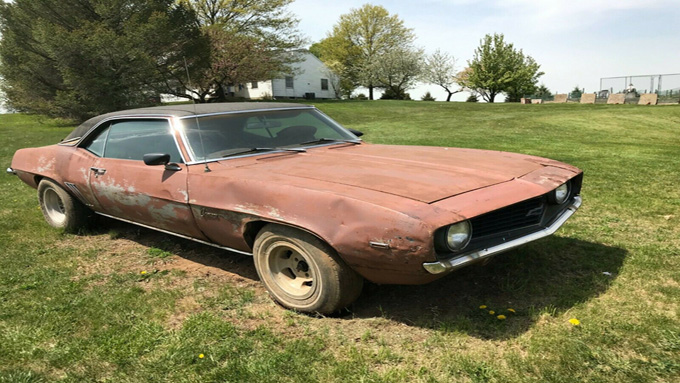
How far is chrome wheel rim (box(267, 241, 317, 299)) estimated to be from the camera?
292 cm

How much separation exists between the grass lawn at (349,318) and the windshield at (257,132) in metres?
1.00

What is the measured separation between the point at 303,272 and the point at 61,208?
342 cm

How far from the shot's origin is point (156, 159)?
3.42 m

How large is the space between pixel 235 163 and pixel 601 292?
266 cm

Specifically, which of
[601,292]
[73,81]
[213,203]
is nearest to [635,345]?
[601,292]

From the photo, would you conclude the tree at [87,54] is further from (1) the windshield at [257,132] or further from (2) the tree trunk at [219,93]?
(1) the windshield at [257,132]

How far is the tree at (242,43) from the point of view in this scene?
29.9 meters

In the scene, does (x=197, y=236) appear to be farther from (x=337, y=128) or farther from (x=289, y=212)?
(x=337, y=128)

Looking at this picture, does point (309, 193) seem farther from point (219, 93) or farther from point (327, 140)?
point (219, 93)

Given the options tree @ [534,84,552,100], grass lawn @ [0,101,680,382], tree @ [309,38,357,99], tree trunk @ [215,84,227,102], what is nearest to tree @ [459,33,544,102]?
tree @ [534,84,552,100]

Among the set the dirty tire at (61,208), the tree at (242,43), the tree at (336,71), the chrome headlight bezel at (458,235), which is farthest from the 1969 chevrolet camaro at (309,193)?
the tree at (336,71)

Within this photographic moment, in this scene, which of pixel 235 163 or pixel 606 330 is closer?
pixel 606 330

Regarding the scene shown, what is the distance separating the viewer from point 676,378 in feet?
6.99

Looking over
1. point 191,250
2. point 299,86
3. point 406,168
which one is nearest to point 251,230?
point 406,168
